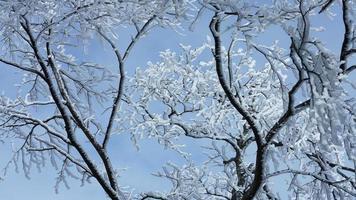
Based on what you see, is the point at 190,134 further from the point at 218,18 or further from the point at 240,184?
the point at 218,18

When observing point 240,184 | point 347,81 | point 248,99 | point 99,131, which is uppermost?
point 248,99

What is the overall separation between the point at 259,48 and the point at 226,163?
5.79 metres

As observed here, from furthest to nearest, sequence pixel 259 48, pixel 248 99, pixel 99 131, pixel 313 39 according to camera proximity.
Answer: pixel 248 99 → pixel 99 131 → pixel 259 48 → pixel 313 39

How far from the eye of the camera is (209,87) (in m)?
12.1

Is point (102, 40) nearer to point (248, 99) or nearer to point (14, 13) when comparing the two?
point (14, 13)

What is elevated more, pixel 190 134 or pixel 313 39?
pixel 190 134

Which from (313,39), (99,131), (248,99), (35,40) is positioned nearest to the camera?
(313,39)

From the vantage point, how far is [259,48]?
5.04 meters

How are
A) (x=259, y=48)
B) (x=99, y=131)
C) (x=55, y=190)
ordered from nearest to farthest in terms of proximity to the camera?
1. (x=259, y=48)
2. (x=99, y=131)
3. (x=55, y=190)

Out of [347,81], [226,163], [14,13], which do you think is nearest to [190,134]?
[226,163]

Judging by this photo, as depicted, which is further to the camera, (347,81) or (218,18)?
(218,18)

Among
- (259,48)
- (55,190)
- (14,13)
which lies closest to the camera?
(259,48)

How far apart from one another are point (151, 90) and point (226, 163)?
2776 millimetres

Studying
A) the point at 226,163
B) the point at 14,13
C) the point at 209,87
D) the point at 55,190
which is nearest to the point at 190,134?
the point at 226,163
